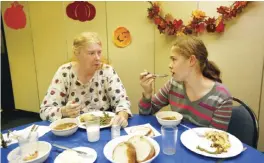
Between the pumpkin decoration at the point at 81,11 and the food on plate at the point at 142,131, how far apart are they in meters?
1.76

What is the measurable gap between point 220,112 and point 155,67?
157cm

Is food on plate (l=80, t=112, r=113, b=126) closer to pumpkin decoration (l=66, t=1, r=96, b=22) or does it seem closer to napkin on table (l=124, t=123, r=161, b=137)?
napkin on table (l=124, t=123, r=161, b=137)

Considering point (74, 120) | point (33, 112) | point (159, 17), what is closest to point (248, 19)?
point (159, 17)

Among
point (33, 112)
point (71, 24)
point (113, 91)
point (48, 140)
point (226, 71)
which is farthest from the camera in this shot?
point (33, 112)

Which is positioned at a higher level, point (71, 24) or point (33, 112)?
point (71, 24)

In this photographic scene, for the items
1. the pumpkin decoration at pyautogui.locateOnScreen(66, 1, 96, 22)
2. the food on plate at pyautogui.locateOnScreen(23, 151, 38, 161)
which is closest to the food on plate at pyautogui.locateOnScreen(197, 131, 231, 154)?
the food on plate at pyautogui.locateOnScreen(23, 151, 38, 161)

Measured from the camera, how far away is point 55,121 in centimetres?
148

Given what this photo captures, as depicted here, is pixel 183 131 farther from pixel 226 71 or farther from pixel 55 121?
pixel 226 71

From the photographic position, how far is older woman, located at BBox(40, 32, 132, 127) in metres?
1.85

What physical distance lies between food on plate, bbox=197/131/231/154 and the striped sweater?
17 centimetres

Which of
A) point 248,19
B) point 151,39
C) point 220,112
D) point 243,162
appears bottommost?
point 243,162

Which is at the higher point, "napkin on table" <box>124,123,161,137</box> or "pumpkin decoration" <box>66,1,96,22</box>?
"pumpkin decoration" <box>66,1,96,22</box>

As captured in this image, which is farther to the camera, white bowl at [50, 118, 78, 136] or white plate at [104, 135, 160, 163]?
white bowl at [50, 118, 78, 136]

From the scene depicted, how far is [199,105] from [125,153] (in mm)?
672
